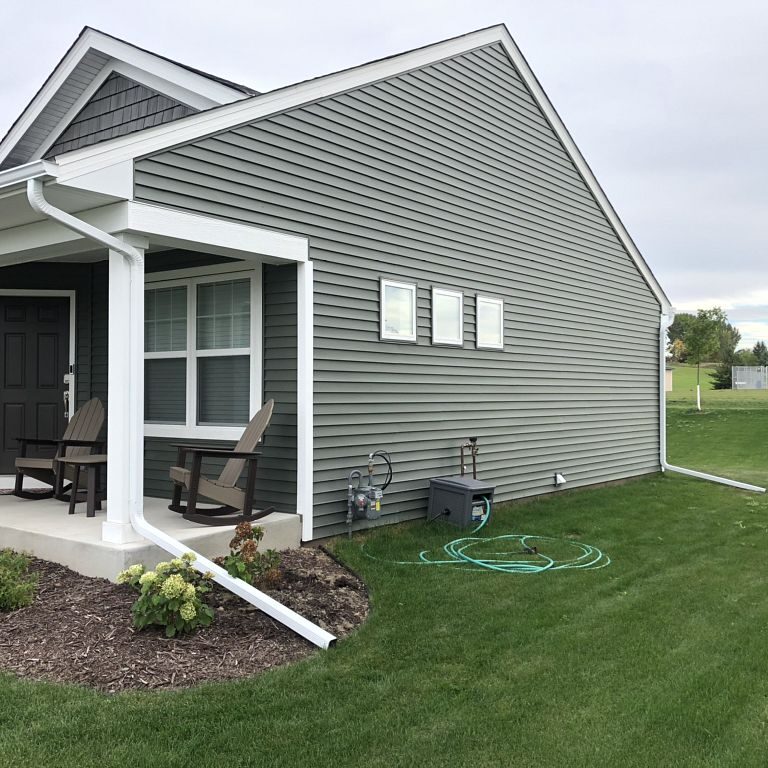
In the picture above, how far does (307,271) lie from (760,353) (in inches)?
2439

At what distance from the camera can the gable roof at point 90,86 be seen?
7.43 m

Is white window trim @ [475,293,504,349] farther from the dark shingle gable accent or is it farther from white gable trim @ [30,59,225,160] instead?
the dark shingle gable accent

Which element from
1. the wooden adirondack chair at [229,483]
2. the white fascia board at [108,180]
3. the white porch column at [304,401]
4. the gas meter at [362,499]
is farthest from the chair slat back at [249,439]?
the white fascia board at [108,180]

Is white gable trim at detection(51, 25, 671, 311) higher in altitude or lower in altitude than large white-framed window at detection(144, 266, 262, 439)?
higher

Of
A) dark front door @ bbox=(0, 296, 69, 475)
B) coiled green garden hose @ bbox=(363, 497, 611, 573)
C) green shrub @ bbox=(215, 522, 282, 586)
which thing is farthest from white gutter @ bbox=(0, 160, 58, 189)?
coiled green garden hose @ bbox=(363, 497, 611, 573)

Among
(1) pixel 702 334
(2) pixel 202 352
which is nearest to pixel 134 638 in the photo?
(2) pixel 202 352

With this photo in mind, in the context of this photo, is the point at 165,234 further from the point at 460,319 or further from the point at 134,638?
the point at 460,319

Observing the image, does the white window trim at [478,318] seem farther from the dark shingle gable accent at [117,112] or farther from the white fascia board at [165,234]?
the dark shingle gable accent at [117,112]

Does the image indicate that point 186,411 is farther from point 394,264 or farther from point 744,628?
point 744,628

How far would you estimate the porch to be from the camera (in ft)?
17.3

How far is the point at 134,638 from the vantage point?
4.29 m

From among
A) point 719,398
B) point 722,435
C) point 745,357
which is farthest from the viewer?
point 745,357

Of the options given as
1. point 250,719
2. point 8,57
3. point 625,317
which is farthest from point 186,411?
point 8,57

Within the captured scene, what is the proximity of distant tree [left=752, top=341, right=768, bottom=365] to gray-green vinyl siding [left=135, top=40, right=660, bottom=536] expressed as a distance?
53671 mm
